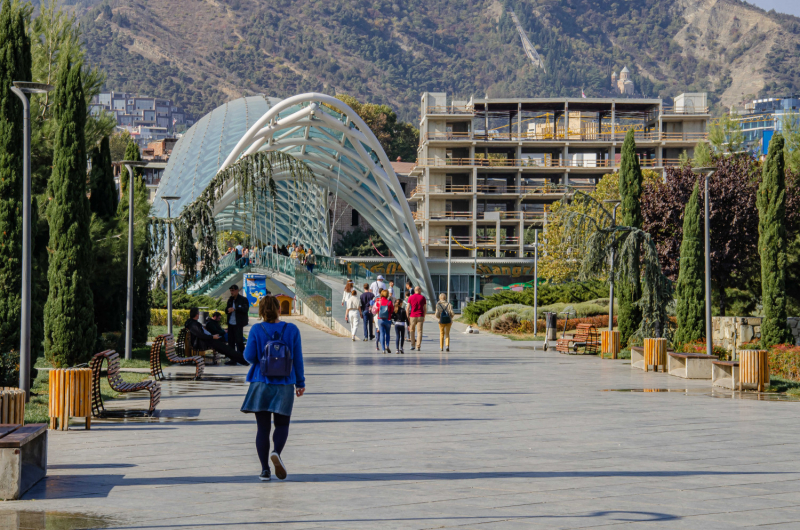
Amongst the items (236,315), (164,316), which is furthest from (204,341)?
(164,316)

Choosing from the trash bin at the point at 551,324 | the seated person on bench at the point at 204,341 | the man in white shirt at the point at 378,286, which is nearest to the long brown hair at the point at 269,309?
the seated person on bench at the point at 204,341

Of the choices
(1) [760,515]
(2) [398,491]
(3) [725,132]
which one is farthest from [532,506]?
(3) [725,132]

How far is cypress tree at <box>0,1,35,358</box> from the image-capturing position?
1403 cm

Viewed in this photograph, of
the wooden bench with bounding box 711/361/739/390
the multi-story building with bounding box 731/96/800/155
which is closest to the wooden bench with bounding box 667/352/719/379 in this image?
the wooden bench with bounding box 711/361/739/390

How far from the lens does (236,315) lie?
2005 centimetres

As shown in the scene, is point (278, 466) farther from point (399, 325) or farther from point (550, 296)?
point (550, 296)

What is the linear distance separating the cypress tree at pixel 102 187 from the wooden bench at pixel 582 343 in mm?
12709

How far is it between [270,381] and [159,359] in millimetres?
8407

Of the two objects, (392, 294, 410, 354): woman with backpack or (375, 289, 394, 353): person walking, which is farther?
(392, 294, 410, 354): woman with backpack

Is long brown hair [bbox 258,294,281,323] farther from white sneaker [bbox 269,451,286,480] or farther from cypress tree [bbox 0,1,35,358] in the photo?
cypress tree [bbox 0,1,35,358]

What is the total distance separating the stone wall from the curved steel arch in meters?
15.4

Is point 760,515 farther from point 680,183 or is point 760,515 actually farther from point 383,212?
point 383,212

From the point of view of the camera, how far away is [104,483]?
7.41 m

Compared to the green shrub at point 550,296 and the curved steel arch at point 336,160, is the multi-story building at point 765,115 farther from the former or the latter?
the green shrub at point 550,296
